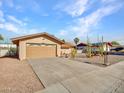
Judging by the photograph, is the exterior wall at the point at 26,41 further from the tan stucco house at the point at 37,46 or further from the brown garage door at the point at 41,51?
the brown garage door at the point at 41,51

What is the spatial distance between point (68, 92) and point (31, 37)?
A: 1417 centimetres

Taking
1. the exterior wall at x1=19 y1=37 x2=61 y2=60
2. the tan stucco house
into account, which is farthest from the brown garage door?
the exterior wall at x1=19 y1=37 x2=61 y2=60

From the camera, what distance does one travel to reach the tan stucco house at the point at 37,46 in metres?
16.7

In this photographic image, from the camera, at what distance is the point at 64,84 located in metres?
5.71

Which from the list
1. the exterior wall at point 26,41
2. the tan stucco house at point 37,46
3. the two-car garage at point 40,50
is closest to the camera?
the exterior wall at point 26,41

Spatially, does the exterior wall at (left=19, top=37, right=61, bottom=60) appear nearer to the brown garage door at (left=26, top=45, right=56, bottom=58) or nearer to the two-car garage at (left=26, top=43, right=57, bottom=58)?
the two-car garage at (left=26, top=43, right=57, bottom=58)

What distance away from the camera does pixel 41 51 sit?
61.0ft

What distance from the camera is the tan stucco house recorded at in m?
16.7

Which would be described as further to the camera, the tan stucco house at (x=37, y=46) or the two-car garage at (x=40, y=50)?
the two-car garage at (x=40, y=50)

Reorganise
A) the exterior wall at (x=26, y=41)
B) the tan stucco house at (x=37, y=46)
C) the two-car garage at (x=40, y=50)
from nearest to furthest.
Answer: the exterior wall at (x=26, y=41) < the tan stucco house at (x=37, y=46) < the two-car garage at (x=40, y=50)

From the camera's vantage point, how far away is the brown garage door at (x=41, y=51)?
17.5 metres

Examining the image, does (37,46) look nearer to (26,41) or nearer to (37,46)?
(37,46)

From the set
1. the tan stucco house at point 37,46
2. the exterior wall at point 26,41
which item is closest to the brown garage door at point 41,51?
the tan stucco house at point 37,46

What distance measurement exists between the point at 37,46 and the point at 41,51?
1086 millimetres
